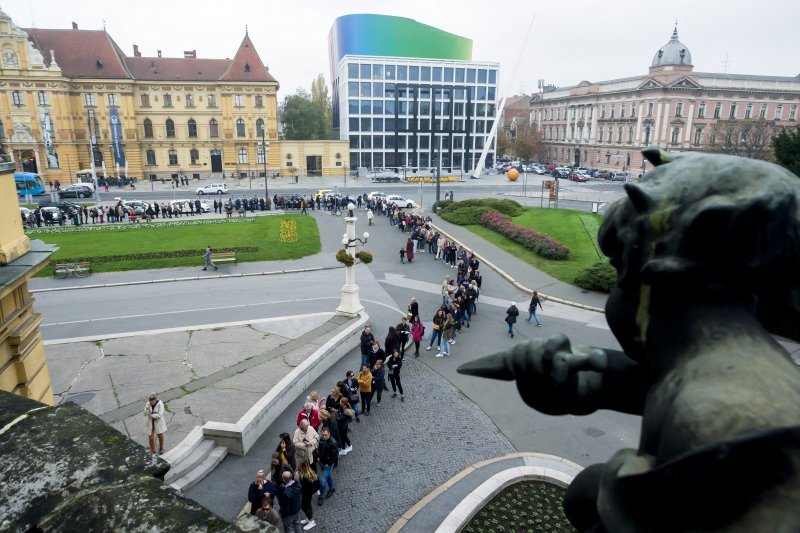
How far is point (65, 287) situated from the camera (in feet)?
79.5

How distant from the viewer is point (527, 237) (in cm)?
3125

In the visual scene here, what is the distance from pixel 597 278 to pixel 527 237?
341 inches

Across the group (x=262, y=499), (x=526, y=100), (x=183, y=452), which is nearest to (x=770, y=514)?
(x=262, y=499)

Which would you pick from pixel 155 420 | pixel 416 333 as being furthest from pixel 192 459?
pixel 416 333

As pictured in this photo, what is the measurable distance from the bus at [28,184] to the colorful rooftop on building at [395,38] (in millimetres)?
56408

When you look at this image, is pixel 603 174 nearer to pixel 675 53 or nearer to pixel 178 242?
pixel 675 53

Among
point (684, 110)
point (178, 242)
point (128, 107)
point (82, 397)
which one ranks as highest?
point (128, 107)

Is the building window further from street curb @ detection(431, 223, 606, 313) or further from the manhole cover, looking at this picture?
the manhole cover

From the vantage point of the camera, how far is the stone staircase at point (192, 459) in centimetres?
1052

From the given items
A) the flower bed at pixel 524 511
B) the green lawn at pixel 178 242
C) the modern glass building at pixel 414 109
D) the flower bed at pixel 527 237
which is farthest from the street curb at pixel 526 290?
the modern glass building at pixel 414 109

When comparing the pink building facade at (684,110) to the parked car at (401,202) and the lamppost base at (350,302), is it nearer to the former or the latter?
the parked car at (401,202)

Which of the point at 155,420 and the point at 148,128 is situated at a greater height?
the point at 148,128

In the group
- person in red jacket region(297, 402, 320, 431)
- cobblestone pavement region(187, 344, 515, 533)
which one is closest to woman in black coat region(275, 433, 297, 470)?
cobblestone pavement region(187, 344, 515, 533)

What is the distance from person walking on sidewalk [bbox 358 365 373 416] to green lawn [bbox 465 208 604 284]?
1393 centimetres
